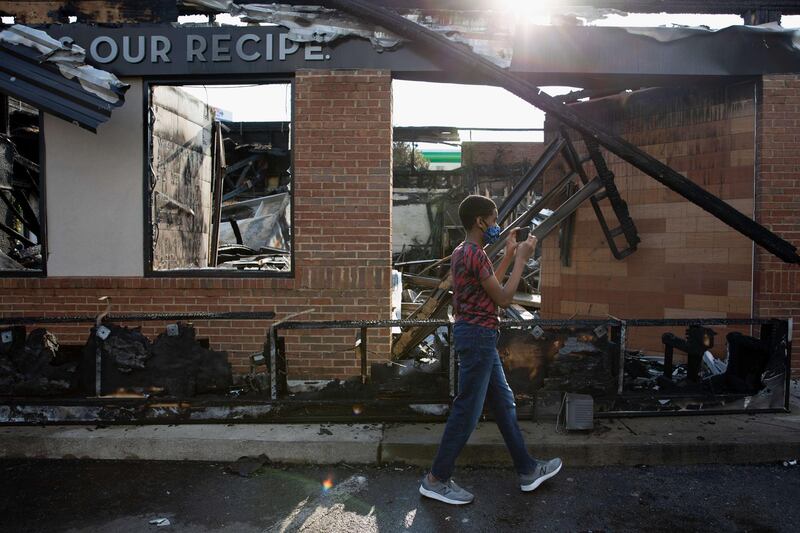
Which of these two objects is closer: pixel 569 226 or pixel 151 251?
pixel 151 251

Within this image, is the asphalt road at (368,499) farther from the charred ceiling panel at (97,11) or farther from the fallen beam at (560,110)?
the charred ceiling panel at (97,11)

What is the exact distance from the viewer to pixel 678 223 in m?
6.97

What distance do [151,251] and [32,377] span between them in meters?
1.70

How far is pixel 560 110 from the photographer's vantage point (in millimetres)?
5367

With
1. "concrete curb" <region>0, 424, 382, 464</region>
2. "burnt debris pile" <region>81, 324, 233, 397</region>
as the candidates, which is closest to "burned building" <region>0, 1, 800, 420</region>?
"burnt debris pile" <region>81, 324, 233, 397</region>

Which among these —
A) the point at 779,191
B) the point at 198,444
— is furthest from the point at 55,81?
the point at 779,191

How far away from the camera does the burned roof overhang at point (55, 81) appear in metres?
5.31

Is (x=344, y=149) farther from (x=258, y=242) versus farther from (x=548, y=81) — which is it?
(x=258, y=242)

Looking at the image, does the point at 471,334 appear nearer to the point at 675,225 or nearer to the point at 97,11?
the point at 675,225

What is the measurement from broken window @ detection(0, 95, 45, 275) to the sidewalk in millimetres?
4238

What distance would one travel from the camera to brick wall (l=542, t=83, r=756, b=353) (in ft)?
21.2

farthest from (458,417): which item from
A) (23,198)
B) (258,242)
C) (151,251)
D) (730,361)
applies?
(258,242)

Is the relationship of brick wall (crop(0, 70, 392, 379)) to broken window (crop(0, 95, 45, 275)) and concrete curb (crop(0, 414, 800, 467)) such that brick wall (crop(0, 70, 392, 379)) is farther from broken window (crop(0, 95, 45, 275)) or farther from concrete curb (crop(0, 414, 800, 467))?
broken window (crop(0, 95, 45, 275))

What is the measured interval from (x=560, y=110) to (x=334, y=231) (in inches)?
94.8
